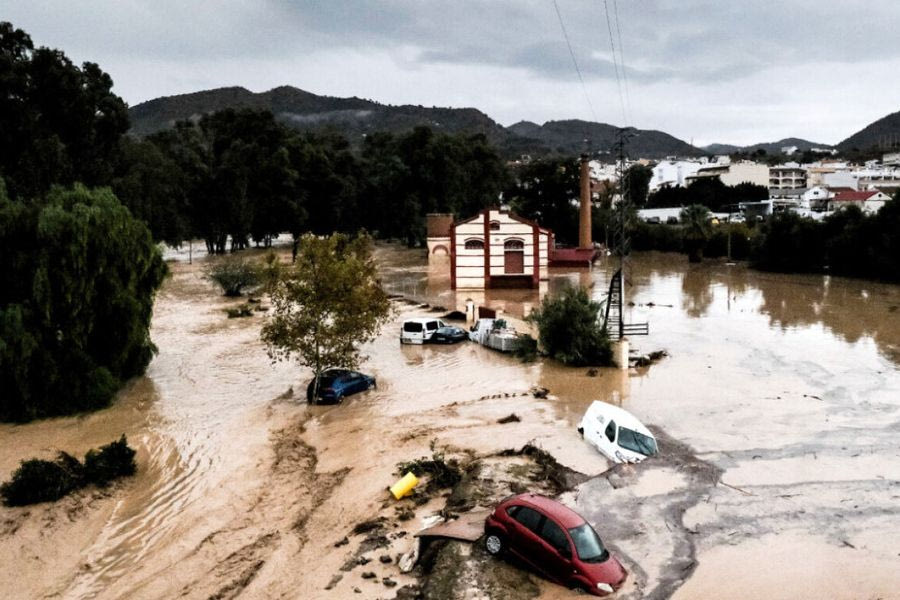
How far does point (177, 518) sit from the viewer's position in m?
15.3

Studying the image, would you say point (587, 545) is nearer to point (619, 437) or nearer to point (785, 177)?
point (619, 437)

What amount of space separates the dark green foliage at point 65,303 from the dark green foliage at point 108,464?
616cm

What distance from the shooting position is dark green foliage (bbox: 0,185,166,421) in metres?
22.0

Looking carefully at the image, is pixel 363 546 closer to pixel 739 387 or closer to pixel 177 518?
pixel 177 518

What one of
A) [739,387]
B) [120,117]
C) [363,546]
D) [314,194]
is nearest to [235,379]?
[363,546]

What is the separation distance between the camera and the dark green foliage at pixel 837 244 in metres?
56.6

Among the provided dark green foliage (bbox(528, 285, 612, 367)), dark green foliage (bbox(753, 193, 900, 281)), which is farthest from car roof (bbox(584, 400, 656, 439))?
dark green foliage (bbox(753, 193, 900, 281))

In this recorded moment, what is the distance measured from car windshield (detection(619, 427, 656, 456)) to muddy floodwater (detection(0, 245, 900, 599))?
65cm

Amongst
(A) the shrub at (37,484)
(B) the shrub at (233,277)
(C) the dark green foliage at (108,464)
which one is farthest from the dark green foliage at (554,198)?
(A) the shrub at (37,484)

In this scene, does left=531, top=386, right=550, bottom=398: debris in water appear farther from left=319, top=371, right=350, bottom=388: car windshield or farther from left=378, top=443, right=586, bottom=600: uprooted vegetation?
left=319, top=371, right=350, bottom=388: car windshield

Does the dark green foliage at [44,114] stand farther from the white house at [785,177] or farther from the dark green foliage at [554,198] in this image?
the white house at [785,177]

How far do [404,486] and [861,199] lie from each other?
111886mm

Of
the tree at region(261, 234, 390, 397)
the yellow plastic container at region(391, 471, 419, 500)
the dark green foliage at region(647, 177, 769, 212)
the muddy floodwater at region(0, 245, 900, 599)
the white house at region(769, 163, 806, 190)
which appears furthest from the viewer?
the white house at region(769, 163, 806, 190)

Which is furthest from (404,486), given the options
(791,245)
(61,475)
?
(791,245)
